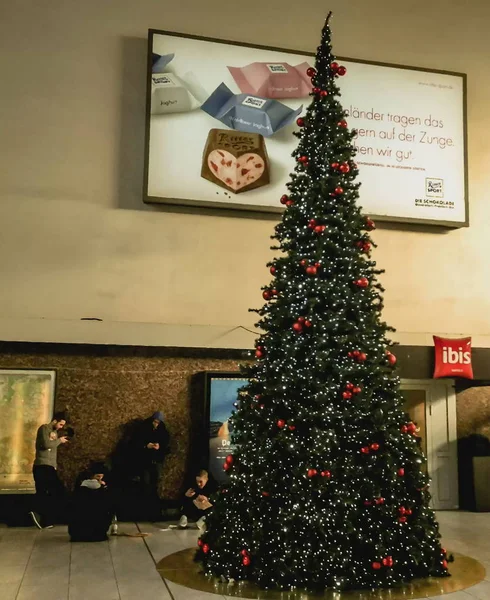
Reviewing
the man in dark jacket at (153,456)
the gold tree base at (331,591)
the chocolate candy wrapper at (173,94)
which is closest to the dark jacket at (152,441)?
the man in dark jacket at (153,456)

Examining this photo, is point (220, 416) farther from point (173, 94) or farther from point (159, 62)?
point (159, 62)

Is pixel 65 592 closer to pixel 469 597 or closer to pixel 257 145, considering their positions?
pixel 469 597

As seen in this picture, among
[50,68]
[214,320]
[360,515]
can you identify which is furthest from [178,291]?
[360,515]

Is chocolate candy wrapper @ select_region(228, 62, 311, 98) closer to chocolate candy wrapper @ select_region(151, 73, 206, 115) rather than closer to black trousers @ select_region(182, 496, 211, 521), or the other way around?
chocolate candy wrapper @ select_region(151, 73, 206, 115)

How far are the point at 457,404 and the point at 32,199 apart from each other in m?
7.96

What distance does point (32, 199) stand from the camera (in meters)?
10.4

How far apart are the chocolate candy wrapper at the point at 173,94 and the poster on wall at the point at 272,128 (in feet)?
0.05

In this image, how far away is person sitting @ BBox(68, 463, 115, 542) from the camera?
8031mm

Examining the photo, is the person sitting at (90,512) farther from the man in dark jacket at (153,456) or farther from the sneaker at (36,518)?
the man in dark jacket at (153,456)

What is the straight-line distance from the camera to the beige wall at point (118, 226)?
10.3 m

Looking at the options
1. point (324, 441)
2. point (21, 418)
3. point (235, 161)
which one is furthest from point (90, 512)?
point (235, 161)

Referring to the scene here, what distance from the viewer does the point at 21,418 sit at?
982 centimetres

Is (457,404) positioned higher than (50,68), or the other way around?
(50,68)

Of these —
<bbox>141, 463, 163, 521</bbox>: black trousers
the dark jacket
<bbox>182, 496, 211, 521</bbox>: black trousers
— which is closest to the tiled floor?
<bbox>141, 463, 163, 521</bbox>: black trousers
